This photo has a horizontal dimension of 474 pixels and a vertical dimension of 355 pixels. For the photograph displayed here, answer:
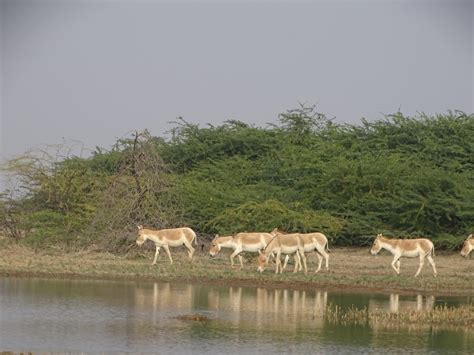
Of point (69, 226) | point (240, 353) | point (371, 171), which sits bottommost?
point (240, 353)

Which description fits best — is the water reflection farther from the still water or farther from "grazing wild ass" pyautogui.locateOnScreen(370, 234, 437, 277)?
"grazing wild ass" pyautogui.locateOnScreen(370, 234, 437, 277)

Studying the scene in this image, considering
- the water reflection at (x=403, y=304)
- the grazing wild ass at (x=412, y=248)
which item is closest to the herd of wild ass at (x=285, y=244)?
the grazing wild ass at (x=412, y=248)

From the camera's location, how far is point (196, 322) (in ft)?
56.2

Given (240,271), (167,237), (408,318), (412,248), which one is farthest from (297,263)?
(408,318)

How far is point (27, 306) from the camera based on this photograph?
19.0 m

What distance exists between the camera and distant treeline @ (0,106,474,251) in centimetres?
3106

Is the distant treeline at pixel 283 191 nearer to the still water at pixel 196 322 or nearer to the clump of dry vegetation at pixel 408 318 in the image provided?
the still water at pixel 196 322

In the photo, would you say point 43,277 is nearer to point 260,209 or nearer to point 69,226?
point 69,226

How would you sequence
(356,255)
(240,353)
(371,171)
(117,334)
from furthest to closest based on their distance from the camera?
(371,171) < (356,255) < (117,334) < (240,353)

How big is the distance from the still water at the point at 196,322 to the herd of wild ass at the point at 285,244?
9.38 feet

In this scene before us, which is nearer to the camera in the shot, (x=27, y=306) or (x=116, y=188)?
(x=27, y=306)

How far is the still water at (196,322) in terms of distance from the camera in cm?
1491

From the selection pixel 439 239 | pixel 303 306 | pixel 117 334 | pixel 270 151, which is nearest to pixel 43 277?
pixel 303 306

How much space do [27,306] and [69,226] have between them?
40.6 ft
